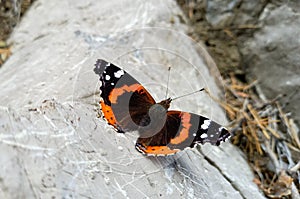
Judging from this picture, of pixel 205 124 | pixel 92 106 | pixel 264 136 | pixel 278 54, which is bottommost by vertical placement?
pixel 264 136

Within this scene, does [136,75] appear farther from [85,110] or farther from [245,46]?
[245,46]

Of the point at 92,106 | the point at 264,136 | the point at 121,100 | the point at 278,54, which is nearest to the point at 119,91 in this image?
the point at 121,100

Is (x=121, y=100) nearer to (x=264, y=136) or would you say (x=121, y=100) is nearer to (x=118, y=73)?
(x=118, y=73)

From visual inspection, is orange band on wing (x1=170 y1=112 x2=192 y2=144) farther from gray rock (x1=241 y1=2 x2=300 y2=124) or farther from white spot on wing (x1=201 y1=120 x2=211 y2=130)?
gray rock (x1=241 y1=2 x2=300 y2=124)

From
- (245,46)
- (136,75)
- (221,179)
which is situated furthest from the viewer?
(245,46)

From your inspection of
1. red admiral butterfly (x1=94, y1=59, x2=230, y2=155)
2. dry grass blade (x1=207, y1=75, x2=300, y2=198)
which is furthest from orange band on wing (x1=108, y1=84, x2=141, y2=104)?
dry grass blade (x1=207, y1=75, x2=300, y2=198)

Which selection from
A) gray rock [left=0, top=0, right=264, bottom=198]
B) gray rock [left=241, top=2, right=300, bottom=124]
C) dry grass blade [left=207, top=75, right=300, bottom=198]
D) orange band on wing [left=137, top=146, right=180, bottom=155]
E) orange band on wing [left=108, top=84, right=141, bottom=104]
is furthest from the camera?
gray rock [left=241, top=2, right=300, bottom=124]

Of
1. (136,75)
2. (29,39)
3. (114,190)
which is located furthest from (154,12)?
(114,190)
